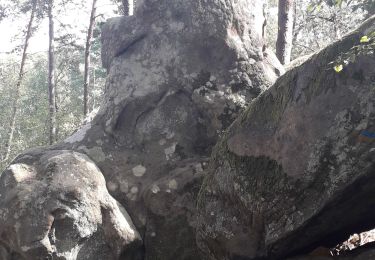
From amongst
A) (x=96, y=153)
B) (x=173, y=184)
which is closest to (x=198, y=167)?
(x=173, y=184)

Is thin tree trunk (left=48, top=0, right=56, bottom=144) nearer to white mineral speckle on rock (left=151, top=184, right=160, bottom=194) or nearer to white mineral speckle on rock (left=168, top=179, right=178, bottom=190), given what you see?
white mineral speckle on rock (left=151, top=184, right=160, bottom=194)

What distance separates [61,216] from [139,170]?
1.45m

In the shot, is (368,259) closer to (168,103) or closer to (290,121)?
(290,121)

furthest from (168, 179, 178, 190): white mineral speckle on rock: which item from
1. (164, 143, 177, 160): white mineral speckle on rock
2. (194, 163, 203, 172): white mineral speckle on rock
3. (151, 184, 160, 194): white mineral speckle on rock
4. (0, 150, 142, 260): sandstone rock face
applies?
(0, 150, 142, 260): sandstone rock face

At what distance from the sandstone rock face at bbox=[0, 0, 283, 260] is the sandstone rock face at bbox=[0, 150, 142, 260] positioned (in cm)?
29

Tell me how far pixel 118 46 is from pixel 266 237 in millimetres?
4470

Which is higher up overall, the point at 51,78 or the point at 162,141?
the point at 162,141

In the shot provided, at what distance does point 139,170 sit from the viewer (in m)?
6.38

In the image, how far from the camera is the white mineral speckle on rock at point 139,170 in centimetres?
634

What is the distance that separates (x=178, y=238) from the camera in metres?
5.71

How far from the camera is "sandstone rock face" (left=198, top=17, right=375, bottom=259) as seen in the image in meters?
3.76

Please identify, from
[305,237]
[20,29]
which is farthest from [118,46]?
[20,29]

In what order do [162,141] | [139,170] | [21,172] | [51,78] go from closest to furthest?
1. [21,172]
2. [139,170]
3. [162,141]
4. [51,78]

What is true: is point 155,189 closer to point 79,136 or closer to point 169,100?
point 169,100
